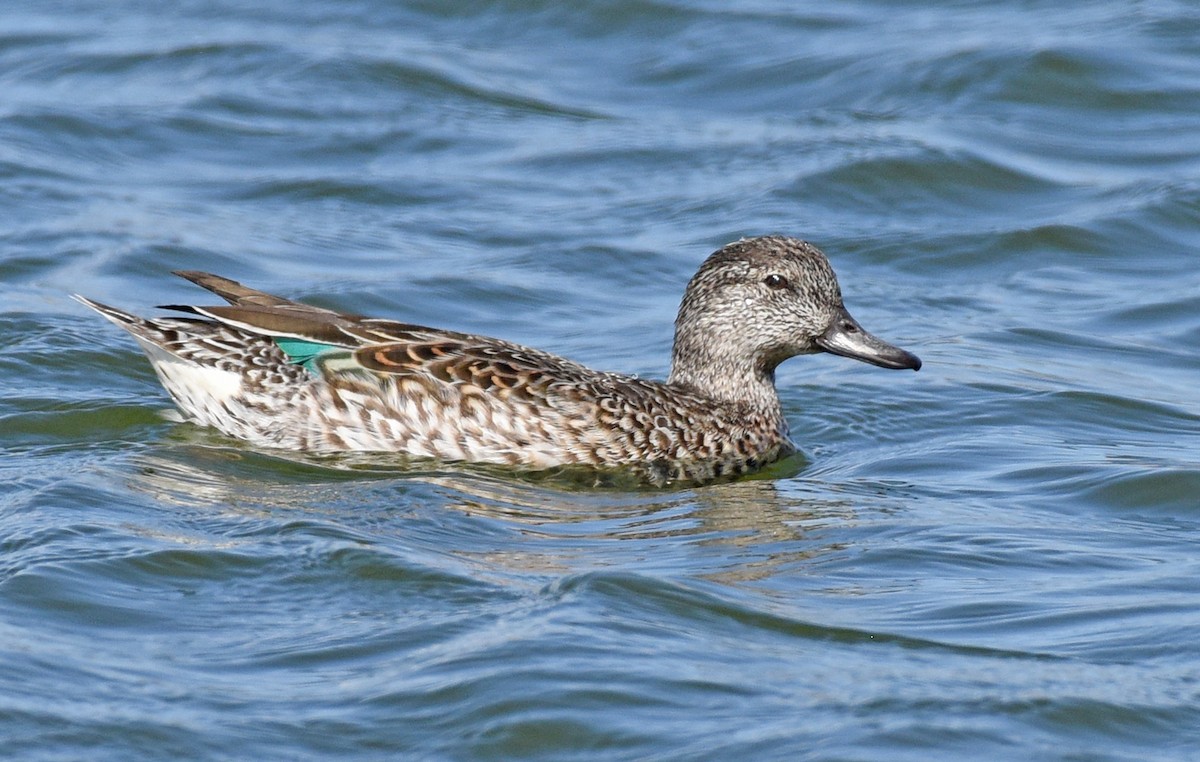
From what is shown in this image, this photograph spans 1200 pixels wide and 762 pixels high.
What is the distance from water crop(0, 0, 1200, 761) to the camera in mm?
6680

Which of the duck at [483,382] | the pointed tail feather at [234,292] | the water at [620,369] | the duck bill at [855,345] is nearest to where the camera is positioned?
the water at [620,369]

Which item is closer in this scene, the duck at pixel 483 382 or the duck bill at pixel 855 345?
the duck at pixel 483 382

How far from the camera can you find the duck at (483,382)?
9.55 metres

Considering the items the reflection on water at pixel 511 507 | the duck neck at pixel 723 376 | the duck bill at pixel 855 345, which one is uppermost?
the duck bill at pixel 855 345

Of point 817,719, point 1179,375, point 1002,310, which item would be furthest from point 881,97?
point 817,719

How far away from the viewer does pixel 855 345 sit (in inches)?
400

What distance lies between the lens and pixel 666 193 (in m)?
15.0

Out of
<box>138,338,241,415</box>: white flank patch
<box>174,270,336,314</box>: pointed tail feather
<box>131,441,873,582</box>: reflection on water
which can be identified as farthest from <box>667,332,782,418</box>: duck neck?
<box>138,338,241,415</box>: white flank patch

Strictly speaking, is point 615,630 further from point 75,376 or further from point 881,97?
point 881,97

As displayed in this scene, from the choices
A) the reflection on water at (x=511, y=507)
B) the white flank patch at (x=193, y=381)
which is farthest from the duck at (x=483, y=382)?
the reflection on water at (x=511, y=507)

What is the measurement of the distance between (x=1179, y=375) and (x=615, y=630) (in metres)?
5.60

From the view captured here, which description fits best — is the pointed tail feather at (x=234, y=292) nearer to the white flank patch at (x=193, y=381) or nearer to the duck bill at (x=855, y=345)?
the white flank patch at (x=193, y=381)

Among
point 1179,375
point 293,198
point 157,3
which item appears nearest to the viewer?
point 1179,375

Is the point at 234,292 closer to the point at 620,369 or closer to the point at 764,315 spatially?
the point at 764,315
